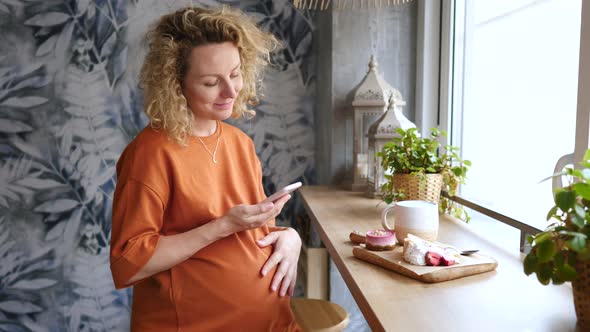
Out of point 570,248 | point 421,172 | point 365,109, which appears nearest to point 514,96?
point 421,172

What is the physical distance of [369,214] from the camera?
169 centimetres

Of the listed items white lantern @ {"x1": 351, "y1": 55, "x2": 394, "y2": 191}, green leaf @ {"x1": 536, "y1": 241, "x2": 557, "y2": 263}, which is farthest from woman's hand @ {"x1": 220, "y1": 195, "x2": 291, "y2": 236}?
white lantern @ {"x1": 351, "y1": 55, "x2": 394, "y2": 191}

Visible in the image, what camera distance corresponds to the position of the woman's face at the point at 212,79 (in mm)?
1235

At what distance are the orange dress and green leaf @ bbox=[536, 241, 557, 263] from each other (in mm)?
731

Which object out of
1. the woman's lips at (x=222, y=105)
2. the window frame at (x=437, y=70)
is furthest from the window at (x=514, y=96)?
the woman's lips at (x=222, y=105)

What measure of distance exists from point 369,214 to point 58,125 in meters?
1.67

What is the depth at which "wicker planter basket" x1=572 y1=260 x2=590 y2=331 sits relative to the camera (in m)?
0.73

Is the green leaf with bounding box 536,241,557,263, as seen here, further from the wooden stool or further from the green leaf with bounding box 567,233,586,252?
the wooden stool

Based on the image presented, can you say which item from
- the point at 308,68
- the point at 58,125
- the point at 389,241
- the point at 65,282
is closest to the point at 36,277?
the point at 65,282

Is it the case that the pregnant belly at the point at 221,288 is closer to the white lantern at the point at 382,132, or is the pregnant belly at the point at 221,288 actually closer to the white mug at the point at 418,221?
the white mug at the point at 418,221

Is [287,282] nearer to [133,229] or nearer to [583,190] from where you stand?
[133,229]

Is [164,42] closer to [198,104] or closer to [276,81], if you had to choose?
[198,104]

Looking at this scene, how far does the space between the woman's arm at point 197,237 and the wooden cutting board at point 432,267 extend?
Answer: 0.28 metres

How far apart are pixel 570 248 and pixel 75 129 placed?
2.35 m
